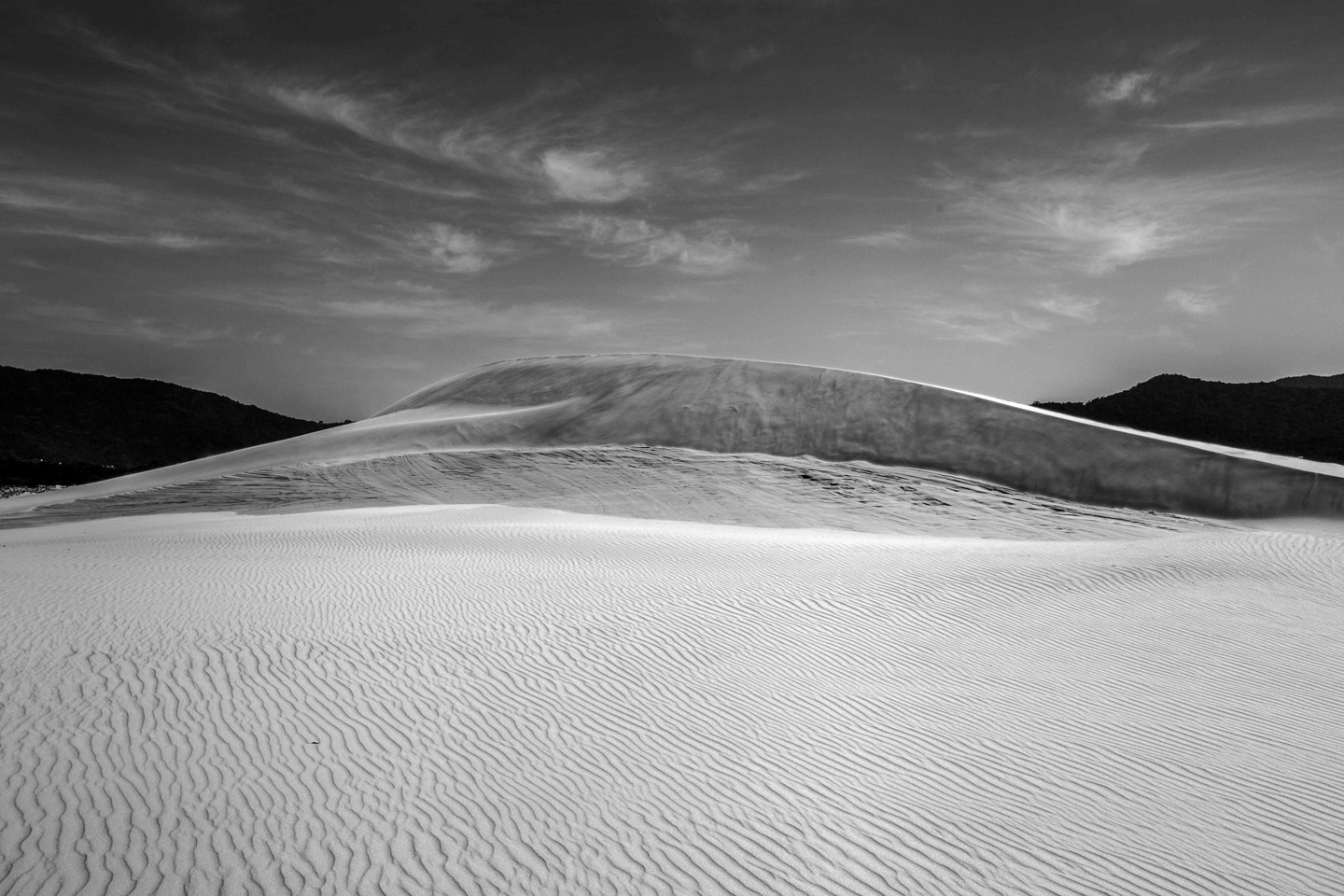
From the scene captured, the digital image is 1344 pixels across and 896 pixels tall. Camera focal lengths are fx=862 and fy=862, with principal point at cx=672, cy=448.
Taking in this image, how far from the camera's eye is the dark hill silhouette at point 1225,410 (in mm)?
91375

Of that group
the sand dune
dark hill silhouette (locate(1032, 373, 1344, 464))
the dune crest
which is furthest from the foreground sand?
dark hill silhouette (locate(1032, 373, 1344, 464))

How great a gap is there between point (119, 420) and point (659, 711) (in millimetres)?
151111

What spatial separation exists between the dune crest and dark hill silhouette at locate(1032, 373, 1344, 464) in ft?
194

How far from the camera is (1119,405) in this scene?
10456cm

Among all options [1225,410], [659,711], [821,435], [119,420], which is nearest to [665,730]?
[659,711]

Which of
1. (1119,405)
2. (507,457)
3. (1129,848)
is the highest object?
(1119,405)

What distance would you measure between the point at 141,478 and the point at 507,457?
47.2ft

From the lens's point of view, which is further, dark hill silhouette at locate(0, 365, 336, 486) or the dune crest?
dark hill silhouette at locate(0, 365, 336, 486)

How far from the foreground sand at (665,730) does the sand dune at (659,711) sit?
0.04m

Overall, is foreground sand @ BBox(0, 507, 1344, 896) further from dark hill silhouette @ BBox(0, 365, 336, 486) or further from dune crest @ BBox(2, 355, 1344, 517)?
dark hill silhouette @ BBox(0, 365, 336, 486)

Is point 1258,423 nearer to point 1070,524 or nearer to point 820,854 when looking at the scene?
point 1070,524

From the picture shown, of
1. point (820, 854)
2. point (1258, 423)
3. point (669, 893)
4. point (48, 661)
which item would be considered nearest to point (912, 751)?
point (820, 854)

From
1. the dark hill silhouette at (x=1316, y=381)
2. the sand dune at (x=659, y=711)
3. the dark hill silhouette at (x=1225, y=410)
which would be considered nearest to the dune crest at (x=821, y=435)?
the sand dune at (x=659, y=711)

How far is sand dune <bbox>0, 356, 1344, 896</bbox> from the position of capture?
5.38 m
